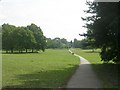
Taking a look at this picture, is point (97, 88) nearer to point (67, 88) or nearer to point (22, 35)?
point (67, 88)

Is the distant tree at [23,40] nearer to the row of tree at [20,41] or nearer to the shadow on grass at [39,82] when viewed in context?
the row of tree at [20,41]

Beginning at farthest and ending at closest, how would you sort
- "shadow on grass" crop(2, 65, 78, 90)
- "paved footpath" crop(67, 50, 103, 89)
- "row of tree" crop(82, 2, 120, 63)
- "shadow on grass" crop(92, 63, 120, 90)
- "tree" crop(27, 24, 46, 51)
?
"tree" crop(27, 24, 46, 51) < "row of tree" crop(82, 2, 120, 63) < "shadow on grass" crop(92, 63, 120, 90) < "paved footpath" crop(67, 50, 103, 89) < "shadow on grass" crop(2, 65, 78, 90)

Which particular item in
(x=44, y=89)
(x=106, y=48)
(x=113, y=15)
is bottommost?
(x=44, y=89)

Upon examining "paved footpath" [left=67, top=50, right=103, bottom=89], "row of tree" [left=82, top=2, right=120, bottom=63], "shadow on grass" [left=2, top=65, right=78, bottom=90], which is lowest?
"shadow on grass" [left=2, top=65, right=78, bottom=90]

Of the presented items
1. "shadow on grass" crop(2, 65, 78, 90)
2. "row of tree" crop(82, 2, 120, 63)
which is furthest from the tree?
"shadow on grass" crop(2, 65, 78, 90)

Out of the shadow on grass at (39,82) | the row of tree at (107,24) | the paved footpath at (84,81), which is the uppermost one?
the row of tree at (107,24)

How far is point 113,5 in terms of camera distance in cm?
2219

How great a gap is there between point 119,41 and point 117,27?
2779 millimetres

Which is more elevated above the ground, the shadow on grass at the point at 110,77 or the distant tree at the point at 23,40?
the distant tree at the point at 23,40

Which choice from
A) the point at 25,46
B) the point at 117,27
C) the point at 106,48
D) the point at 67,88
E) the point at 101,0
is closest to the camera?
the point at 67,88

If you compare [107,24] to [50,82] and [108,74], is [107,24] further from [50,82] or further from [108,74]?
[50,82]

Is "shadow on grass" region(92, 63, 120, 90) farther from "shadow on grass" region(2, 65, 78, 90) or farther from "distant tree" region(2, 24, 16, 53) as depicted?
"distant tree" region(2, 24, 16, 53)

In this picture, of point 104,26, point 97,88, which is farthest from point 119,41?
point 97,88

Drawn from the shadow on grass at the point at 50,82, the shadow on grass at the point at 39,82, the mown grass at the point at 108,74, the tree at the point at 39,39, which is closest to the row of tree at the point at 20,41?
the tree at the point at 39,39
